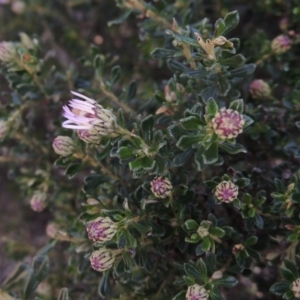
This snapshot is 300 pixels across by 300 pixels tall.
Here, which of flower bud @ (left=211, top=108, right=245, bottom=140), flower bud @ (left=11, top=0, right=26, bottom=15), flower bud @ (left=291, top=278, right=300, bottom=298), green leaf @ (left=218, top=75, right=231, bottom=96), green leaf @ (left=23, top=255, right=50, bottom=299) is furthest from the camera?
flower bud @ (left=11, top=0, right=26, bottom=15)

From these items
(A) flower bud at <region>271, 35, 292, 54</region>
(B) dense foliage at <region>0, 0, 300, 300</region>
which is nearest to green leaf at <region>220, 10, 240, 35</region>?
(B) dense foliage at <region>0, 0, 300, 300</region>

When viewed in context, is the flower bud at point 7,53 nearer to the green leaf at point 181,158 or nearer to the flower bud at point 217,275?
the green leaf at point 181,158

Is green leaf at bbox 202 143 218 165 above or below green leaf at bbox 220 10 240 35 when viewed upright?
below

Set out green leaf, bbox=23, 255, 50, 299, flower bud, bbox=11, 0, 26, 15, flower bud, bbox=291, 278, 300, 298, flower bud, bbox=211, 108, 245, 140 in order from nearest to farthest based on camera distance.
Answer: flower bud, bbox=211, 108, 245, 140
flower bud, bbox=291, 278, 300, 298
green leaf, bbox=23, 255, 50, 299
flower bud, bbox=11, 0, 26, 15

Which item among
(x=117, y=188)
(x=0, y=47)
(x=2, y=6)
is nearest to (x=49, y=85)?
(x=0, y=47)

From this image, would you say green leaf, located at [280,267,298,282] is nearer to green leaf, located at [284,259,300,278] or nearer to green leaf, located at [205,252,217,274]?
green leaf, located at [284,259,300,278]

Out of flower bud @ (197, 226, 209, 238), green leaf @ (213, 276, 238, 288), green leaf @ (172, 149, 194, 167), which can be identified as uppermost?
green leaf @ (172, 149, 194, 167)
